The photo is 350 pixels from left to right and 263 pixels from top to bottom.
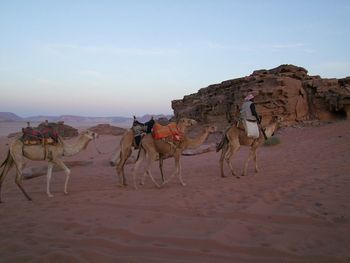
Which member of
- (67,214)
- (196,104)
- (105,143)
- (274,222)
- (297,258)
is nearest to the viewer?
(297,258)

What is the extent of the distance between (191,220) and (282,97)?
1593cm

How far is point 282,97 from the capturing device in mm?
20234

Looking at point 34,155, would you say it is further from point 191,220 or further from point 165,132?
point 191,220

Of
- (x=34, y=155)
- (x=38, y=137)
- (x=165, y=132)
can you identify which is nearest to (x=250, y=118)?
(x=165, y=132)

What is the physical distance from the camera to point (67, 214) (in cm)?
682

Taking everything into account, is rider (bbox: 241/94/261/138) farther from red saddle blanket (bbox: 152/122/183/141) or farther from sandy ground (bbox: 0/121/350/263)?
red saddle blanket (bbox: 152/122/183/141)

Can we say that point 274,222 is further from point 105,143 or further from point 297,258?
point 105,143

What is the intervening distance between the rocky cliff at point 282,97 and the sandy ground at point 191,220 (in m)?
10.1

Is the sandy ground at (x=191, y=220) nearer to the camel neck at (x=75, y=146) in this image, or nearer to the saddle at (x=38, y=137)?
the camel neck at (x=75, y=146)

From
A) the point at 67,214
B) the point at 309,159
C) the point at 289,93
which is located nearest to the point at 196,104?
the point at 289,93

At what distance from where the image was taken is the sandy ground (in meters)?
4.60

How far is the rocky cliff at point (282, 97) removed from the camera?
2034 centimetres

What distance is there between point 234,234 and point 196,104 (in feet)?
66.3

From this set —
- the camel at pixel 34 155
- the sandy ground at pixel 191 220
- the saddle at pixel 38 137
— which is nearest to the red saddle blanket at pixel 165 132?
the sandy ground at pixel 191 220
